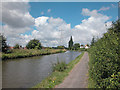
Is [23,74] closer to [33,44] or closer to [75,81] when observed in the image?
[75,81]

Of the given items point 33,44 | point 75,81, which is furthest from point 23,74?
point 33,44

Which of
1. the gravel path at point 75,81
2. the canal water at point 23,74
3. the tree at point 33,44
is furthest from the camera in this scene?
the tree at point 33,44

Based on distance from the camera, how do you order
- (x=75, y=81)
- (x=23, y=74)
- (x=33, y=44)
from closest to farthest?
1. (x=75, y=81)
2. (x=23, y=74)
3. (x=33, y=44)

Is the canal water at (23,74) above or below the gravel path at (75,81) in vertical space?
below

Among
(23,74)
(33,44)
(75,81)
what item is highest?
(33,44)

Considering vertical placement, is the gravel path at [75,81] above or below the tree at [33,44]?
below

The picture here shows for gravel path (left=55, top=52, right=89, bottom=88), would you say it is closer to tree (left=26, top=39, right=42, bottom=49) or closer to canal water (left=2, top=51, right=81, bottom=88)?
canal water (left=2, top=51, right=81, bottom=88)

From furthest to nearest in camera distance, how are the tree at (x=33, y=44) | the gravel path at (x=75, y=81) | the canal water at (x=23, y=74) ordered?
the tree at (x=33, y=44) < the canal water at (x=23, y=74) < the gravel path at (x=75, y=81)

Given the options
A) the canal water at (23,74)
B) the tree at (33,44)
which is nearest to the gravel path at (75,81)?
the canal water at (23,74)

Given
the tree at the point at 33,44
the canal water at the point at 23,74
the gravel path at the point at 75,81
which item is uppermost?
the tree at the point at 33,44

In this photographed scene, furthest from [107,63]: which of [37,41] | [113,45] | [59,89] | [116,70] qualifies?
[37,41]

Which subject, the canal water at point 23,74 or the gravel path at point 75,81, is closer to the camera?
the gravel path at point 75,81

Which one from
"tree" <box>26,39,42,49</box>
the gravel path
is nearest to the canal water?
the gravel path

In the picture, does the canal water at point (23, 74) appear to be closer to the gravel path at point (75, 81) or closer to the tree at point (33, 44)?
the gravel path at point (75, 81)
